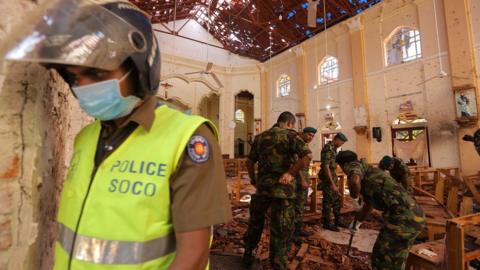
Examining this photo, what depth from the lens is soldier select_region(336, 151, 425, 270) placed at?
7.03 feet

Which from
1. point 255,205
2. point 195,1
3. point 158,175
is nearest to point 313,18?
point 255,205

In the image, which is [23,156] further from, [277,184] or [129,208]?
[277,184]

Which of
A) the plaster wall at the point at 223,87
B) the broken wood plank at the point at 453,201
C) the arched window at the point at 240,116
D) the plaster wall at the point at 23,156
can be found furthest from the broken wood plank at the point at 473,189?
the arched window at the point at 240,116

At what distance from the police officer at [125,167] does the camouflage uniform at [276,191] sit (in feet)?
6.16

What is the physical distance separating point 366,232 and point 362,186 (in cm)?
191

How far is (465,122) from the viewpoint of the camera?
708 cm

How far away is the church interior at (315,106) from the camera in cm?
82

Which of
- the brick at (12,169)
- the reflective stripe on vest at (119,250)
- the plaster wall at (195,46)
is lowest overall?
the reflective stripe on vest at (119,250)

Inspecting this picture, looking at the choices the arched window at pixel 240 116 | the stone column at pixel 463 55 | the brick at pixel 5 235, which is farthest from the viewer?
the arched window at pixel 240 116

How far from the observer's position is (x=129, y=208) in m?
0.63

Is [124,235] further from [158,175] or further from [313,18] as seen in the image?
[313,18]

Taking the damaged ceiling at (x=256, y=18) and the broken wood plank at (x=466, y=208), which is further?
the damaged ceiling at (x=256, y=18)

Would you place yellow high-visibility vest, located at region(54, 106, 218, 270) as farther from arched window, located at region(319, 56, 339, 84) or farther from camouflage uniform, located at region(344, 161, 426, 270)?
arched window, located at region(319, 56, 339, 84)

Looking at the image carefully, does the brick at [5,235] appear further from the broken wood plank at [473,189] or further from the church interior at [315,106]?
the broken wood plank at [473,189]
